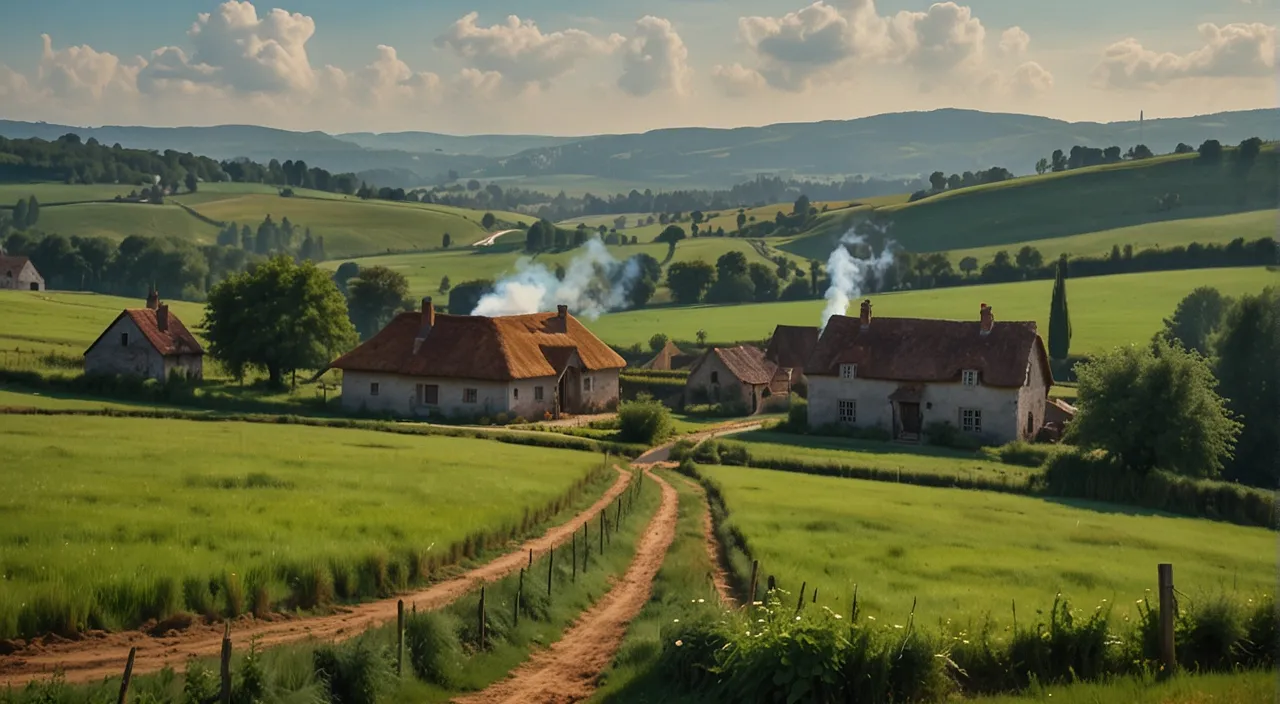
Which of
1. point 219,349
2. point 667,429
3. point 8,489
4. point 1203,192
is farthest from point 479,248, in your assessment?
point 8,489

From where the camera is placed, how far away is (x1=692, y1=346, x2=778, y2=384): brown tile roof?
74.2 metres

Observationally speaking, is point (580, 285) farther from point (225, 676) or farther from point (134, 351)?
point (225, 676)

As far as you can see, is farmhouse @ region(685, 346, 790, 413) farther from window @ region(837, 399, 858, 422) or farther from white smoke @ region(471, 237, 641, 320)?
white smoke @ region(471, 237, 641, 320)

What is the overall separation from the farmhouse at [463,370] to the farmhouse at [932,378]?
12.4 meters

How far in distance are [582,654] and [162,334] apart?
5208cm

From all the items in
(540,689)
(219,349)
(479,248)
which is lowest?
(540,689)

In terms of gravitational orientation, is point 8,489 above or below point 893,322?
below

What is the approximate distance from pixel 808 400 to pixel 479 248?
120863mm

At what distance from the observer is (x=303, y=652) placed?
17.5 metres

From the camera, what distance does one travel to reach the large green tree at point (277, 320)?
67125 mm

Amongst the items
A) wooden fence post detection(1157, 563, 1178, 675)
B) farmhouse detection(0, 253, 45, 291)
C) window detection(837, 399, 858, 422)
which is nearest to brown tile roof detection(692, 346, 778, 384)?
window detection(837, 399, 858, 422)

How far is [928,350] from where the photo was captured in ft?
213

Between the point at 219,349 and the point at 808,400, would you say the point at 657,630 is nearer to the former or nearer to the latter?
the point at 808,400

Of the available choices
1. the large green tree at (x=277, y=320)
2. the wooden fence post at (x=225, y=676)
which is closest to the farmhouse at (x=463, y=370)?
the large green tree at (x=277, y=320)
